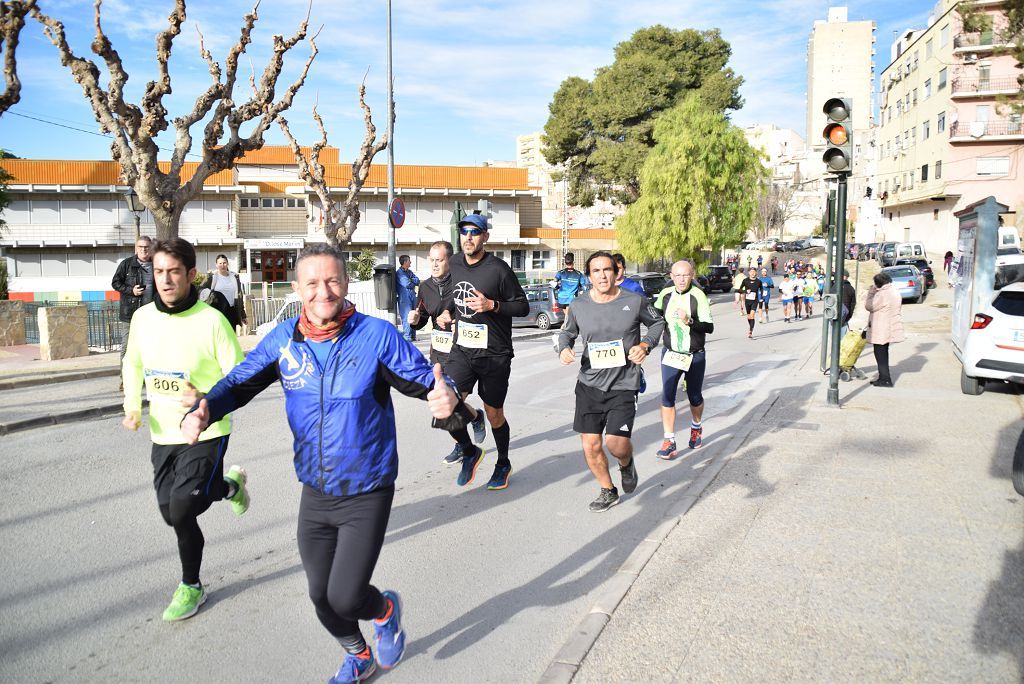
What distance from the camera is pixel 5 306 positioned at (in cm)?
1725

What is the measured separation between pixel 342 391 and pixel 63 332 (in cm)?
1458

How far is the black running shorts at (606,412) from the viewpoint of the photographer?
213 inches

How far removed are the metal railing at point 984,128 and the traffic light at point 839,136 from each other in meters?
53.8

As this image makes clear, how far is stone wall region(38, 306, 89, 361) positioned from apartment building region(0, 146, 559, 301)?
76.8 ft

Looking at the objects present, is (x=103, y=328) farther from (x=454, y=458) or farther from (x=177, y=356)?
(x=177, y=356)

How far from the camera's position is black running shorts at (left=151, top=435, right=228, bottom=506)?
3938mm

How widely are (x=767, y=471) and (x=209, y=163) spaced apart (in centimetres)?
1982

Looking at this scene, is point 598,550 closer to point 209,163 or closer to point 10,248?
point 209,163

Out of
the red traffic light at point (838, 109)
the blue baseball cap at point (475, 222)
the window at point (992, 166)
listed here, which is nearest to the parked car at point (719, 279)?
the window at point (992, 166)

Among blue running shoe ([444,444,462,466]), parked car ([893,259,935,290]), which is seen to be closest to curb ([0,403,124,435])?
blue running shoe ([444,444,462,466])

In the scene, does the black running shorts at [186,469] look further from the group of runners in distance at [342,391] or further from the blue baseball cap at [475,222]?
the blue baseball cap at [475,222]

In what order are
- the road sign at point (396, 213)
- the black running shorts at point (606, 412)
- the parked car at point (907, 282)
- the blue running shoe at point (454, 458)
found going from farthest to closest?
the parked car at point (907, 282), the road sign at point (396, 213), the blue running shoe at point (454, 458), the black running shorts at point (606, 412)

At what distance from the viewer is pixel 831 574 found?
4.51 metres

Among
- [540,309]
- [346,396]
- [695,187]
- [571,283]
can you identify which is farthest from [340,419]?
[695,187]
